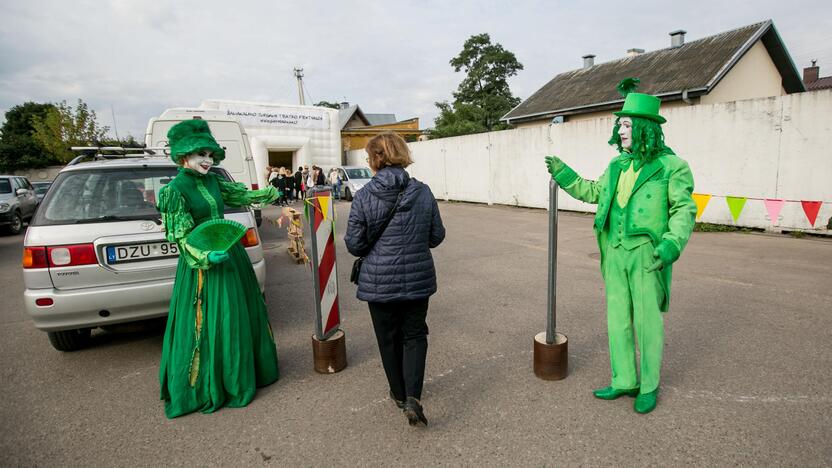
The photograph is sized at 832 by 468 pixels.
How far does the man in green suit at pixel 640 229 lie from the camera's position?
2.78 meters

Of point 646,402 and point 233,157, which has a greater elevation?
point 233,157

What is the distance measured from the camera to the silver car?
3674 millimetres

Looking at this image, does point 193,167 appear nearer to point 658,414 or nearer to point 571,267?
point 658,414

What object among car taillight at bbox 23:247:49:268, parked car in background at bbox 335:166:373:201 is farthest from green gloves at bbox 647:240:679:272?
parked car in background at bbox 335:166:373:201

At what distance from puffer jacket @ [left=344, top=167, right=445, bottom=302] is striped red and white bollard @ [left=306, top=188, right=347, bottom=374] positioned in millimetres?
938

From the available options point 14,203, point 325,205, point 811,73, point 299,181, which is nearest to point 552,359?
point 325,205

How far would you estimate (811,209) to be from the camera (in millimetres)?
8523

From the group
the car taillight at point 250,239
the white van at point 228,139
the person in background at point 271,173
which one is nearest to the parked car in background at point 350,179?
the person in background at point 271,173

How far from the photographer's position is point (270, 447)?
109 inches

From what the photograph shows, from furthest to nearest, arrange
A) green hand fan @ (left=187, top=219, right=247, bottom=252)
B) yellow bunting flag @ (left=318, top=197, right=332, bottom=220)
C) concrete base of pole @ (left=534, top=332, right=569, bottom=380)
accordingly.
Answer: yellow bunting flag @ (left=318, top=197, right=332, bottom=220) < concrete base of pole @ (left=534, top=332, right=569, bottom=380) < green hand fan @ (left=187, top=219, right=247, bottom=252)

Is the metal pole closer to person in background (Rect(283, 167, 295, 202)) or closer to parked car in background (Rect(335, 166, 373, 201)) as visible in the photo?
parked car in background (Rect(335, 166, 373, 201))

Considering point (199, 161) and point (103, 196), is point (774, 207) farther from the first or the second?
point (103, 196)

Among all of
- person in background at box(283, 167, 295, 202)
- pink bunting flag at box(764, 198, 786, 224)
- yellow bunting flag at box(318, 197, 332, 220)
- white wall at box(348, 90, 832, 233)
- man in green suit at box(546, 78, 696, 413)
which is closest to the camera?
man in green suit at box(546, 78, 696, 413)

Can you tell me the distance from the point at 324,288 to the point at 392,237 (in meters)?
1.31
